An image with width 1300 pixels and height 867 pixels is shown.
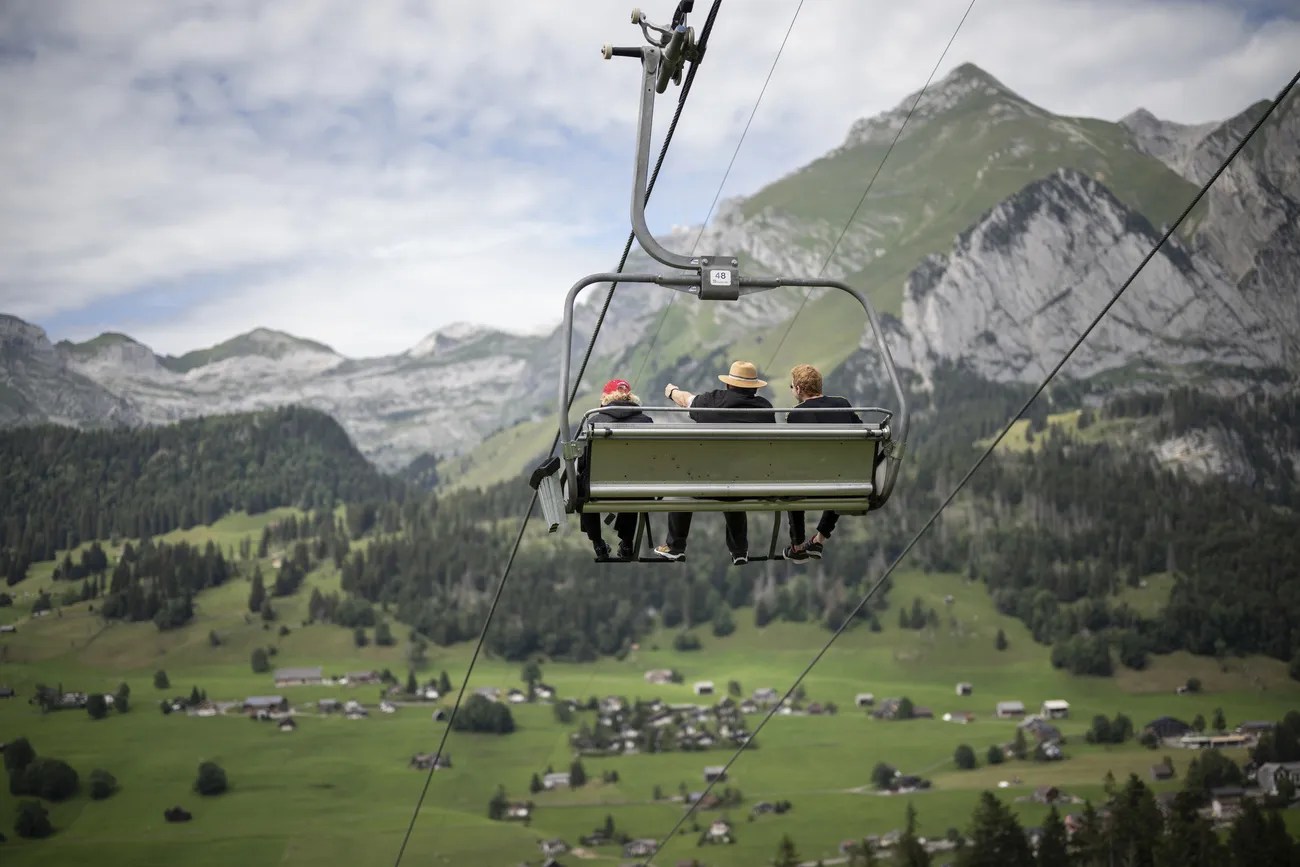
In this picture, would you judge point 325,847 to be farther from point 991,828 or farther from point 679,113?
point 679,113

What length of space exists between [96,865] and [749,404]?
153553 millimetres

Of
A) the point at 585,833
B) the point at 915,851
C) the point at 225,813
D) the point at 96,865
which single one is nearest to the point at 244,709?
the point at 225,813

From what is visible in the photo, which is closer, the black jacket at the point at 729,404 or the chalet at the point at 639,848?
the black jacket at the point at 729,404

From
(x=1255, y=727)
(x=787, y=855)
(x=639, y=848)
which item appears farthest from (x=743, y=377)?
(x=1255, y=727)

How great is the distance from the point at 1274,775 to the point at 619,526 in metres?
168

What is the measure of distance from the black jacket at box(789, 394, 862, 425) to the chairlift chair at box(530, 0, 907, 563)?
7.1 inches

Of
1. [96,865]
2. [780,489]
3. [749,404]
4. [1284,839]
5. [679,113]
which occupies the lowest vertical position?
[96,865]

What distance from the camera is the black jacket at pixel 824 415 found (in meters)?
11.8

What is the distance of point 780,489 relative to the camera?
11.6m

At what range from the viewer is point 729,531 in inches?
565

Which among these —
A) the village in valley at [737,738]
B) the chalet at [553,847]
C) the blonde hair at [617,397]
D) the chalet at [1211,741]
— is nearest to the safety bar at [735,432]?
the blonde hair at [617,397]

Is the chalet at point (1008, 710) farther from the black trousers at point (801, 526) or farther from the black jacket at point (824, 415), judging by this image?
the black jacket at point (824, 415)

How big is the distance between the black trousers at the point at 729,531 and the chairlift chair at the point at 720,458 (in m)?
1.63

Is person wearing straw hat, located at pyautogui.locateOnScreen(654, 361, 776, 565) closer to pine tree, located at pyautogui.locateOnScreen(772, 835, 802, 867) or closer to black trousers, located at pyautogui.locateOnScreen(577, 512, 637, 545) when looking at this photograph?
black trousers, located at pyautogui.locateOnScreen(577, 512, 637, 545)
